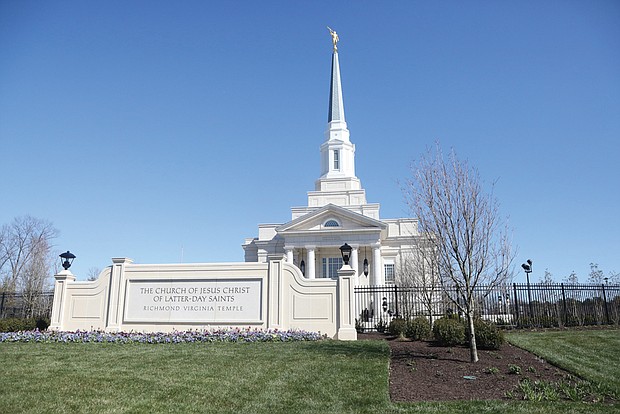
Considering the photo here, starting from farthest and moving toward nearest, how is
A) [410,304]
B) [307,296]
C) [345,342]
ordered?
[410,304] → [307,296] → [345,342]

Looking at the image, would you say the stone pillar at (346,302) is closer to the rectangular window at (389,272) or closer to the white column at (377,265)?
the white column at (377,265)

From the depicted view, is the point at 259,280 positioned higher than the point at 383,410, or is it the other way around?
the point at 259,280

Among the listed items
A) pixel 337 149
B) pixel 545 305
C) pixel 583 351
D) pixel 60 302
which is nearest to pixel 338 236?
pixel 337 149

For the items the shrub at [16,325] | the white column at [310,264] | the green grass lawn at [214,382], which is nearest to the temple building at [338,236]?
the white column at [310,264]

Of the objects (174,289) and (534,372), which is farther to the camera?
(174,289)

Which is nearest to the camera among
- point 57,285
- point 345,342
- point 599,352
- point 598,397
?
point 598,397

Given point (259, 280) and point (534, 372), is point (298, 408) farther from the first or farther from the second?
point (259, 280)

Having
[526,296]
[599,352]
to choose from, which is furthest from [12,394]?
[526,296]

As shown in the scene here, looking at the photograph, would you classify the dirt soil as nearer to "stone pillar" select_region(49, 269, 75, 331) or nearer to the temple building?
"stone pillar" select_region(49, 269, 75, 331)

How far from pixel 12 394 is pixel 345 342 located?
8.61m

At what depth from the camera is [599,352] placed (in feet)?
41.3

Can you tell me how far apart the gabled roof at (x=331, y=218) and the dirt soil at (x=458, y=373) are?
2262 cm

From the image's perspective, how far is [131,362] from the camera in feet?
36.2

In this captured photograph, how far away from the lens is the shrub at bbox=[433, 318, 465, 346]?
1346cm
